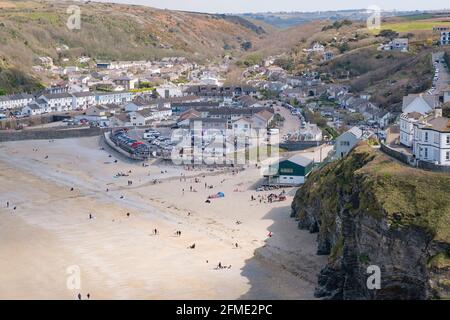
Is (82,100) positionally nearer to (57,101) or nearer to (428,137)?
(57,101)


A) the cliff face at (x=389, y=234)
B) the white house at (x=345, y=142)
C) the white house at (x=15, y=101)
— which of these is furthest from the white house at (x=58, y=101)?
the cliff face at (x=389, y=234)

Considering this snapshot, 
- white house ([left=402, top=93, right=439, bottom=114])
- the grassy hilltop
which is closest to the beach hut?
white house ([left=402, top=93, right=439, bottom=114])

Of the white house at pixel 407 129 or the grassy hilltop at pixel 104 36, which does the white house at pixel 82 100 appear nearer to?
the grassy hilltop at pixel 104 36

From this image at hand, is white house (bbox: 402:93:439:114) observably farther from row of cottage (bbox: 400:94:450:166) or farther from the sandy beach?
row of cottage (bbox: 400:94:450:166)

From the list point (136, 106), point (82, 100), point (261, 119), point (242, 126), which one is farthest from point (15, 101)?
point (261, 119)

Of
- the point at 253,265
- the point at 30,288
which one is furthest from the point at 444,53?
the point at 30,288
